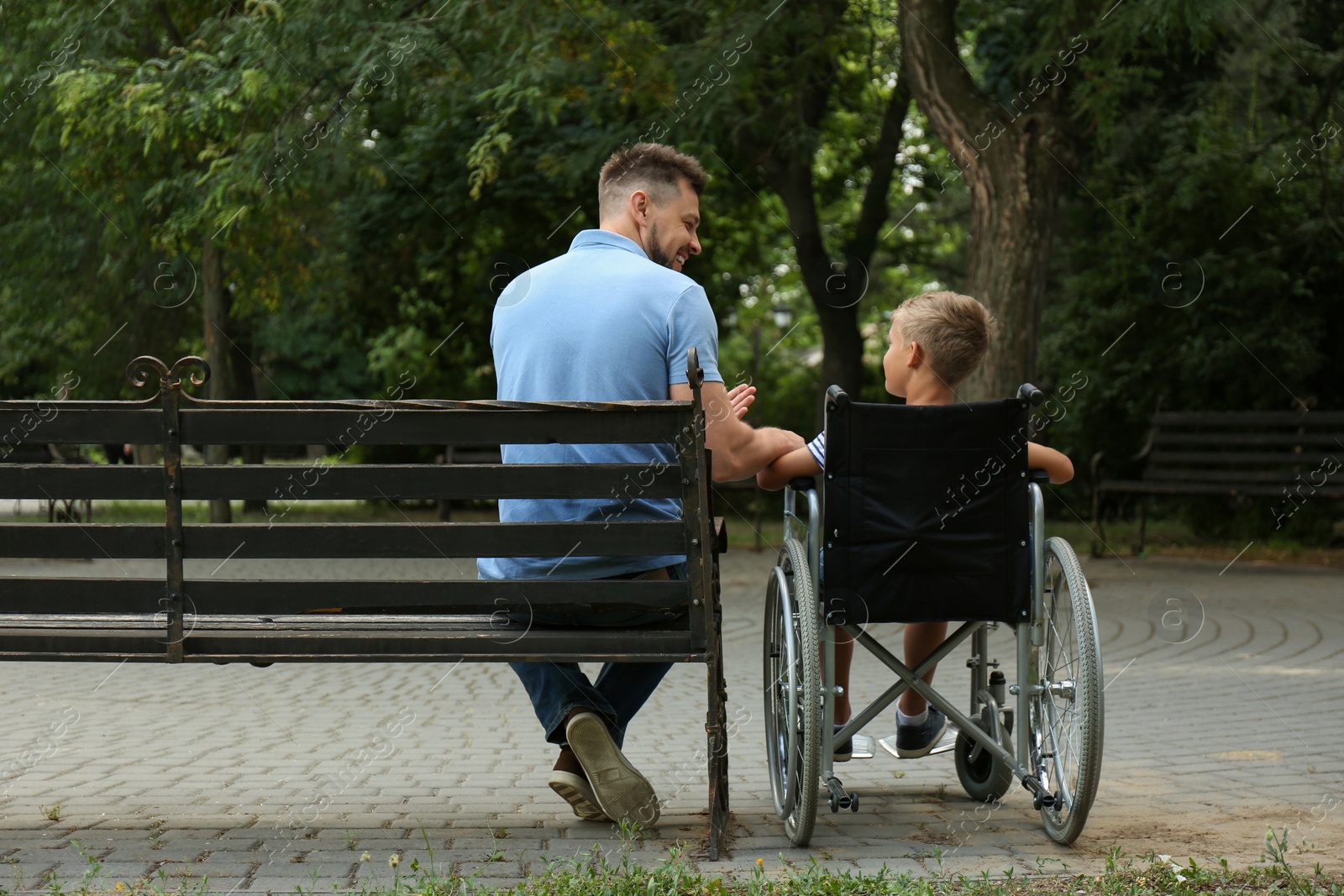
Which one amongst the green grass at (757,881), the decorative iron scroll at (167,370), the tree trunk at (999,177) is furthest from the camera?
the tree trunk at (999,177)

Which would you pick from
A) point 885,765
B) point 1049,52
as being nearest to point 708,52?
point 1049,52

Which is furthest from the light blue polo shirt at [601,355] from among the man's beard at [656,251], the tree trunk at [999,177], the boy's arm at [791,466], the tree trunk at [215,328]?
the tree trunk at [215,328]

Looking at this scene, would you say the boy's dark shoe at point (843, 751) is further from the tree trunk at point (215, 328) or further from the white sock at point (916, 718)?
the tree trunk at point (215, 328)

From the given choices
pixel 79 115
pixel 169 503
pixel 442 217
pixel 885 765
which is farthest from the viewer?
pixel 442 217

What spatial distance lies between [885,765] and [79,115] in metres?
9.48

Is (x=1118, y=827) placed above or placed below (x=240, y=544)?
below

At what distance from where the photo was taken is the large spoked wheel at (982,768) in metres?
4.27

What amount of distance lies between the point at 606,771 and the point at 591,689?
0.28 m

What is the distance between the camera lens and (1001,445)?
3.75 meters

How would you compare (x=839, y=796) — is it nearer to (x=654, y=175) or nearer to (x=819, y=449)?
(x=819, y=449)

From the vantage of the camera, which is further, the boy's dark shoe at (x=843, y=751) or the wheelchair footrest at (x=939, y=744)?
the wheelchair footrest at (x=939, y=744)

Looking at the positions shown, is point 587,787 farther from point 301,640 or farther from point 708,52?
point 708,52

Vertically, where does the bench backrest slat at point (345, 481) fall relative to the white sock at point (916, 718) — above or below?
above

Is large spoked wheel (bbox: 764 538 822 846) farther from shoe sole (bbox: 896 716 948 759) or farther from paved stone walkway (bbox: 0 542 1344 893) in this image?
shoe sole (bbox: 896 716 948 759)
